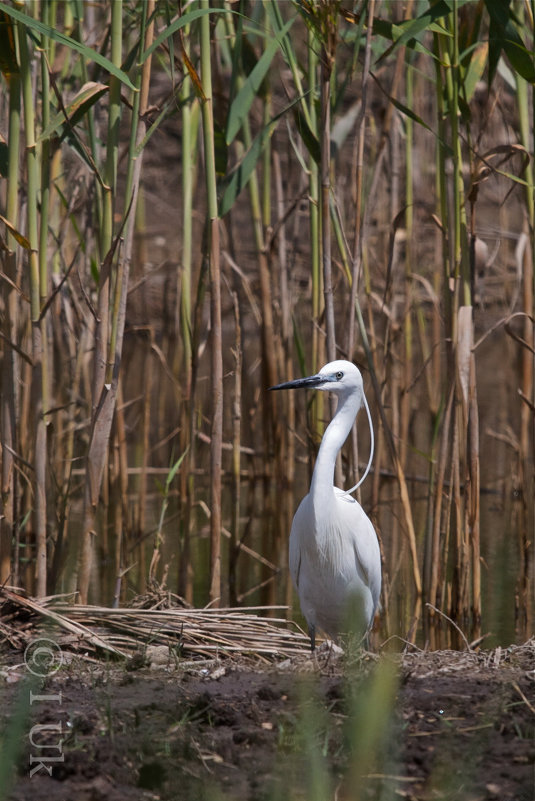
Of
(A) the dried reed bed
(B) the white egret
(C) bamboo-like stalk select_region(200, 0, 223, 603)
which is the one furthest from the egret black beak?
(A) the dried reed bed

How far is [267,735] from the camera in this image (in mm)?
2354

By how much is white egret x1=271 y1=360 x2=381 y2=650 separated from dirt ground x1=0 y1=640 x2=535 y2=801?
67 centimetres

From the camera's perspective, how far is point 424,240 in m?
10.9

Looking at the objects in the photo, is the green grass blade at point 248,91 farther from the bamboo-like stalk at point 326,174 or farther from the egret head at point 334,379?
the egret head at point 334,379

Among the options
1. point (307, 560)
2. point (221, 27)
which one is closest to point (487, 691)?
point (307, 560)

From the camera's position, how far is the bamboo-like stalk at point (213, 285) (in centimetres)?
354

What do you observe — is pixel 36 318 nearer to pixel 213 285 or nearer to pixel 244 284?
pixel 213 285

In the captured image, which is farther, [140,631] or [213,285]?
[213,285]

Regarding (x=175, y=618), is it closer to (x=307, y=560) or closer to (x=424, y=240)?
(x=307, y=560)

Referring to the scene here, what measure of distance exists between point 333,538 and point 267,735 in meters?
1.15

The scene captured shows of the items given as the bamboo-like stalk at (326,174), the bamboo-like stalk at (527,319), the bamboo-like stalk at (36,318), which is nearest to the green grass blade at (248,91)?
the bamboo-like stalk at (326,174)

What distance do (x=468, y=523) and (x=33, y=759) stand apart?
84.5 inches

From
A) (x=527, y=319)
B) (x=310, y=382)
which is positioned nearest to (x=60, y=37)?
(x=310, y=382)

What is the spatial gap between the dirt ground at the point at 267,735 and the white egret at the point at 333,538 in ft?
2.20
